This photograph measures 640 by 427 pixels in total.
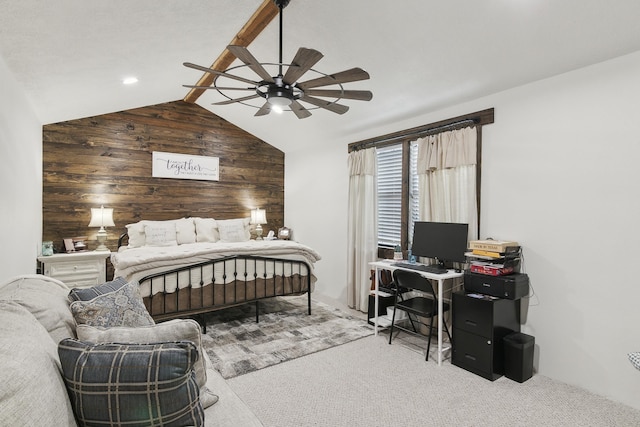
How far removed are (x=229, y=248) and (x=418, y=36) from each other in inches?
107

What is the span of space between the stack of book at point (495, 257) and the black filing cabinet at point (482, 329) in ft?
0.73

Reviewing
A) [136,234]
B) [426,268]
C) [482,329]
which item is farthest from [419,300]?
[136,234]

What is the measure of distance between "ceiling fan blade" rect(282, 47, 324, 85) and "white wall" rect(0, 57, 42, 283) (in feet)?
6.61

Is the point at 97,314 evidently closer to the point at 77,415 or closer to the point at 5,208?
the point at 77,415

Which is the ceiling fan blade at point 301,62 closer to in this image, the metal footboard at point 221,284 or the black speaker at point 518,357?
the metal footboard at point 221,284

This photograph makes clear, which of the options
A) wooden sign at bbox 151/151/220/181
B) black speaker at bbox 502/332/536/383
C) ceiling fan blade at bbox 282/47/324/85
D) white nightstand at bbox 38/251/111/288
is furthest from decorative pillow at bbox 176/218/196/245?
black speaker at bbox 502/332/536/383

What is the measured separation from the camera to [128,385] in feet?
3.10

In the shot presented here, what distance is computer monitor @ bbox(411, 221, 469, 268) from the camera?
3154mm

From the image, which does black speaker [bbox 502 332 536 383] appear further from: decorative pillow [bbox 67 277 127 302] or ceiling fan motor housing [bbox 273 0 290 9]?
ceiling fan motor housing [bbox 273 0 290 9]

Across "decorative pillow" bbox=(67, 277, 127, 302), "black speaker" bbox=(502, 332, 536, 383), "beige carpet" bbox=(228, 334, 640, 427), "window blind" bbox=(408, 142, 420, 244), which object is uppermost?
"window blind" bbox=(408, 142, 420, 244)

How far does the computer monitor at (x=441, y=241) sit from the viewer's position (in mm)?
3154

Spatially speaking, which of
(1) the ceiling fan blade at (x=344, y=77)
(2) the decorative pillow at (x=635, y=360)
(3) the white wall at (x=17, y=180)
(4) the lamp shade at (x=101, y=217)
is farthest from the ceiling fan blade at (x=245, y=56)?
(4) the lamp shade at (x=101, y=217)

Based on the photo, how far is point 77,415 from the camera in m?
0.96

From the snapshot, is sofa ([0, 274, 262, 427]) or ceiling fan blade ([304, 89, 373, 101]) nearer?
sofa ([0, 274, 262, 427])
